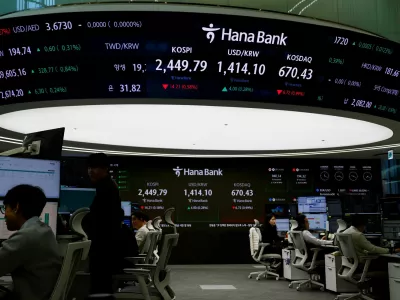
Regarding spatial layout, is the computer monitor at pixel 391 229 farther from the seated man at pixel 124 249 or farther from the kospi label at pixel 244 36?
the seated man at pixel 124 249

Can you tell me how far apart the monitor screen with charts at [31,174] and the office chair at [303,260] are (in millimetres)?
5224

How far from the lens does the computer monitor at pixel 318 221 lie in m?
10.3

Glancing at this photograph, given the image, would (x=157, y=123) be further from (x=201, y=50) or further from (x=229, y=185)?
(x=229, y=185)

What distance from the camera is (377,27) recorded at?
7473mm

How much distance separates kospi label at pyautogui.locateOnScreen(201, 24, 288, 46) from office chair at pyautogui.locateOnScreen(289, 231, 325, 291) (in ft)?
10.6

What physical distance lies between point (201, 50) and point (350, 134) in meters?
4.46

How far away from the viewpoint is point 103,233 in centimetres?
360

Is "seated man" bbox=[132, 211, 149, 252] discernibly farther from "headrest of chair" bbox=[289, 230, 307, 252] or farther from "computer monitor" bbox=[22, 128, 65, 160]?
"computer monitor" bbox=[22, 128, 65, 160]

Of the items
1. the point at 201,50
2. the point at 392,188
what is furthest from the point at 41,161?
the point at 392,188

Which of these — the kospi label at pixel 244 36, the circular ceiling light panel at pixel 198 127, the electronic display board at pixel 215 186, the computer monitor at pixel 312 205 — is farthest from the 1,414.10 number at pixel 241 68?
the electronic display board at pixel 215 186

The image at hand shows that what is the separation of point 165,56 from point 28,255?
4.17m

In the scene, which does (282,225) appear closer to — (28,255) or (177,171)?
(177,171)

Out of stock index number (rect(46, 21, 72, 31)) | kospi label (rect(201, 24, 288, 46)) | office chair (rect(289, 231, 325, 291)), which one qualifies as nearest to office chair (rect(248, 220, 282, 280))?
office chair (rect(289, 231, 325, 291))

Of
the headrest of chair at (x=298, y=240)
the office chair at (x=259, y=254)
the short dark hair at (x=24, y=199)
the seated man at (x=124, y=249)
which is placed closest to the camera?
the short dark hair at (x=24, y=199)
